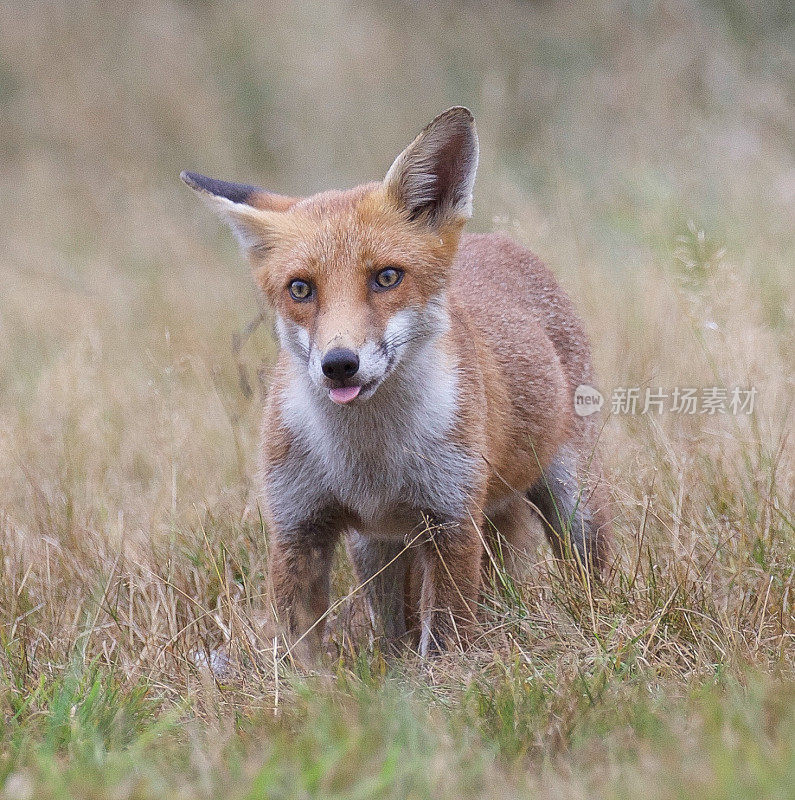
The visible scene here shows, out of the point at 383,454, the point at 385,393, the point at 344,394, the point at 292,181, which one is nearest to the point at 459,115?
the point at 385,393

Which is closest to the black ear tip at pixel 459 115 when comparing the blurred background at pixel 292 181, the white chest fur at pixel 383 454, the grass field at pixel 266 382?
the white chest fur at pixel 383 454

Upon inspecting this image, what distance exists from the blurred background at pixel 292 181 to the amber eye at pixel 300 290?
5.04 feet

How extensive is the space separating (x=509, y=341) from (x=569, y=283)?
294 cm

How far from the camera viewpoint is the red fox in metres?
4.16

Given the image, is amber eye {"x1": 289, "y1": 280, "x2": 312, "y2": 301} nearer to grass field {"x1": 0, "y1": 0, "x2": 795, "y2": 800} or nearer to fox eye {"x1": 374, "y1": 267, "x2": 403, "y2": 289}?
fox eye {"x1": 374, "y1": 267, "x2": 403, "y2": 289}

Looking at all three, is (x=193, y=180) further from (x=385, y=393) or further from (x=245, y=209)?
(x=385, y=393)

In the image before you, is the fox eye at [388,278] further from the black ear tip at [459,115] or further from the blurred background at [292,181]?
the blurred background at [292,181]

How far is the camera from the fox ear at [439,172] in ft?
14.2

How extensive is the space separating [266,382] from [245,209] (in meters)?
1.28

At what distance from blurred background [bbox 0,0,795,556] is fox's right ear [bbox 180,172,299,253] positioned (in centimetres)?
113

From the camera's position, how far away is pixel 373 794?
2.68m

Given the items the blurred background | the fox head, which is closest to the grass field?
the blurred background

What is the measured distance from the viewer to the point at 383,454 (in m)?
4.46

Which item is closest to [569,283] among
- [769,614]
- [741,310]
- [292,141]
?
[741,310]
